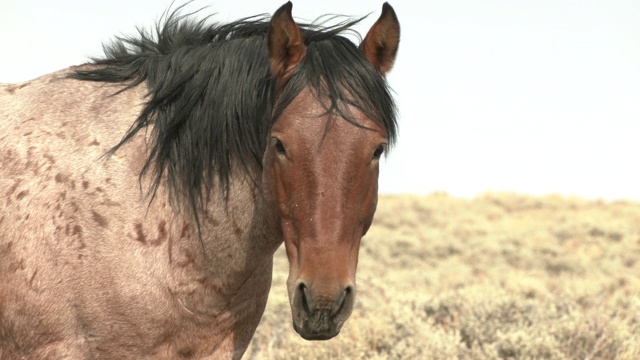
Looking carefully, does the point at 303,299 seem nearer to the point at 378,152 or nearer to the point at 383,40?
the point at 378,152

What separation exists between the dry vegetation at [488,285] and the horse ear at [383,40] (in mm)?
3194

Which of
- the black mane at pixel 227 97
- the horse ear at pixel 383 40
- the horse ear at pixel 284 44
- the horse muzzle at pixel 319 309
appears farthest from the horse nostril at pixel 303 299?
the horse ear at pixel 383 40

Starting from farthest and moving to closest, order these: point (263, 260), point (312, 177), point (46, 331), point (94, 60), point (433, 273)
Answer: point (433, 273) < point (94, 60) < point (263, 260) < point (46, 331) < point (312, 177)

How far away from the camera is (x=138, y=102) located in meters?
3.82

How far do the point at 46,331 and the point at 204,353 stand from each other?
0.65m

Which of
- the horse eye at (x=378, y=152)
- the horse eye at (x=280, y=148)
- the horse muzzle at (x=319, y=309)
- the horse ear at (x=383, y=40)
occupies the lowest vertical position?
the horse muzzle at (x=319, y=309)

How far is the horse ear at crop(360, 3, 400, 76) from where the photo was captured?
3.48 m

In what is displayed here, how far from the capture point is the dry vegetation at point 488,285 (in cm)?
680

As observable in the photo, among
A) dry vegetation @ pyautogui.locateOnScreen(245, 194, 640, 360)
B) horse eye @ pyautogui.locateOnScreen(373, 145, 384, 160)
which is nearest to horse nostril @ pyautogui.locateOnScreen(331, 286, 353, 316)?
horse eye @ pyautogui.locateOnScreen(373, 145, 384, 160)

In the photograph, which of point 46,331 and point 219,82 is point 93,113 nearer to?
point 219,82

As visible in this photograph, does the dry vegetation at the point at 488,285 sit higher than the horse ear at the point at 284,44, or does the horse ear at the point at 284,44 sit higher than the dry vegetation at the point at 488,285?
the horse ear at the point at 284,44

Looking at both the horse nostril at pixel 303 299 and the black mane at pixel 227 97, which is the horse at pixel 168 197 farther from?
the horse nostril at pixel 303 299

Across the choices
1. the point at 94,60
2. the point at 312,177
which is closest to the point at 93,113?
the point at 94,60

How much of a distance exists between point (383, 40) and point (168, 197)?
1113 mm
